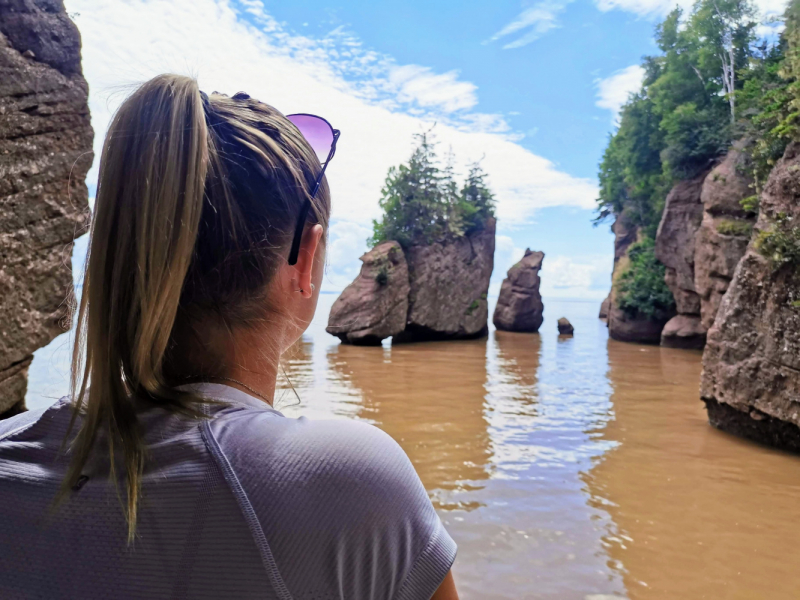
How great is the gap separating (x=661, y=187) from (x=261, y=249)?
2325 centimetres

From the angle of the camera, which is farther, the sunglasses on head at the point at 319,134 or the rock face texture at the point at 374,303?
the rock face texture at the point at 374,303

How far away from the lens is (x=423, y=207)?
2052 centimetres

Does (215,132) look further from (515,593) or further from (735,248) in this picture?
(735,248)

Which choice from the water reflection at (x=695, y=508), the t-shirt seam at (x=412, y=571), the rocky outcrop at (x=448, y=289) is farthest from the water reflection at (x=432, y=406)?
the rocky outcrop at (x=448, y=289)

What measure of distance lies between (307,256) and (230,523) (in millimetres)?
483

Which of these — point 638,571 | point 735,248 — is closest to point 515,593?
point 638,571

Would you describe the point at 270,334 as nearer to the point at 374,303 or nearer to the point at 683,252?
the point at 374,303

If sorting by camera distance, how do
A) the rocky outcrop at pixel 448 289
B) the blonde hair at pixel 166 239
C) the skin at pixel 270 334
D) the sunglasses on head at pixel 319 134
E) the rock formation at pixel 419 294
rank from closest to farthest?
the blonde hair at pixel 166 239, the skin at pixel 270 334, the sunglasses on head at pixel 319 134, the rock formation at pixel 419 294, the rocky outcrop at pixel 448 289

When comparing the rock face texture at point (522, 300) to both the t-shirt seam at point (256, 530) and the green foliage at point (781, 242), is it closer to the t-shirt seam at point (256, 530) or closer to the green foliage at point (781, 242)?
the green foliage at point (781, 242)

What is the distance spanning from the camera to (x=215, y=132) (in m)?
0.93

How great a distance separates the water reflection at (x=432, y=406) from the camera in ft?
17.1

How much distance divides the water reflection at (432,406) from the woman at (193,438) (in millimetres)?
3771

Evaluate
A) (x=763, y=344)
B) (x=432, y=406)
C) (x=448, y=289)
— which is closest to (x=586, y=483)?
(x=763, y=344)

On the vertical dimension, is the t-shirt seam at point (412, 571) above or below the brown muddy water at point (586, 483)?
above
